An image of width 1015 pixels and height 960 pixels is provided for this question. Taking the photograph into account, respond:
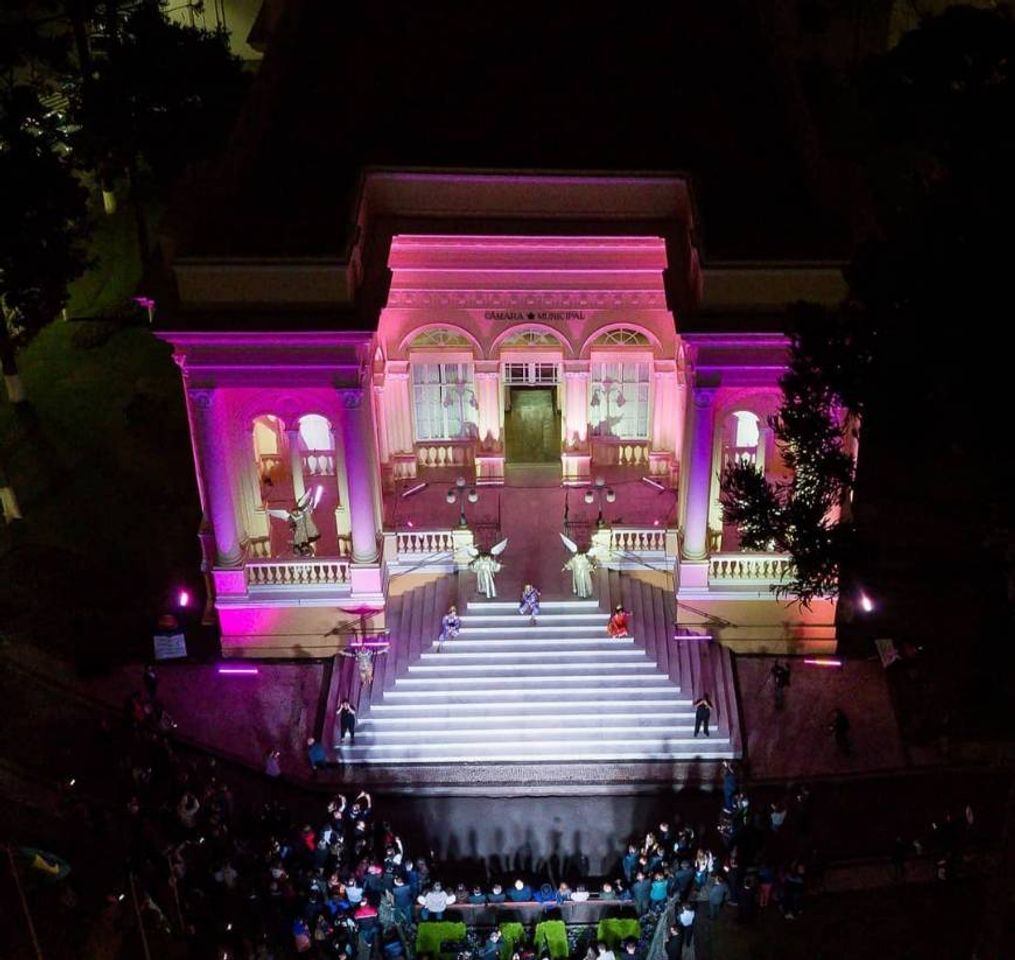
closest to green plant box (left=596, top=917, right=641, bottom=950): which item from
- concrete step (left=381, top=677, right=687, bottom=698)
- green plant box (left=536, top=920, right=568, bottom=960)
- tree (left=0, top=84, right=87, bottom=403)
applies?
green plant box (left=536, top=920, right=568, bottom=960)

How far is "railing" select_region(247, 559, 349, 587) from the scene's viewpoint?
3156 centimetres

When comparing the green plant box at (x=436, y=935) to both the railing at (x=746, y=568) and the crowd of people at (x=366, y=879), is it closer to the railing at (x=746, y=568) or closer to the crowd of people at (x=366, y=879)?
the crowd of people at (x=366, y=879)

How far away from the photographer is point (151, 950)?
2533 centimetres

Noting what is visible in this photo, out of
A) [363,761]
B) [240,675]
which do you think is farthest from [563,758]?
[240,675]

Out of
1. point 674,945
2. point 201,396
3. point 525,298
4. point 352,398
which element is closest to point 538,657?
point 352,398

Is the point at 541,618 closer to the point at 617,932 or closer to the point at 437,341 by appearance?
the point at 437,341

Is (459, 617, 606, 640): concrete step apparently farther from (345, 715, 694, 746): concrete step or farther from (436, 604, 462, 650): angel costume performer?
(345, 715, 694, 746): concrete step

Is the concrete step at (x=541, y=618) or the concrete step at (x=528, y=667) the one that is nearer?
the concrete step at (x=528, y=667)

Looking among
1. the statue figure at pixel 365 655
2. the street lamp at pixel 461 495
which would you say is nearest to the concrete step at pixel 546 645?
the statue figure at pixel 365 655

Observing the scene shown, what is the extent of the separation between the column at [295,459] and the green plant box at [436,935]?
10583 millimetres

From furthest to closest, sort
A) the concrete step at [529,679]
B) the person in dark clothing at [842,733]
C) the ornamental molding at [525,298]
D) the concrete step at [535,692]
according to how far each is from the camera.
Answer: the ornamental molding at [525,298] → the concrete step at [529,679] → the concrete step at [535,692] → the person in dark clothing at [842,733]

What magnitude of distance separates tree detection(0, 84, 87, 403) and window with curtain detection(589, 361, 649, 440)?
1401cm

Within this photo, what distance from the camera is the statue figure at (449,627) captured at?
30.8 m

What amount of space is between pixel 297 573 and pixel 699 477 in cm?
916
